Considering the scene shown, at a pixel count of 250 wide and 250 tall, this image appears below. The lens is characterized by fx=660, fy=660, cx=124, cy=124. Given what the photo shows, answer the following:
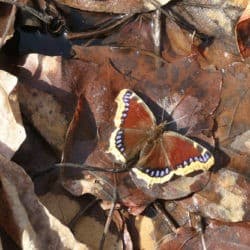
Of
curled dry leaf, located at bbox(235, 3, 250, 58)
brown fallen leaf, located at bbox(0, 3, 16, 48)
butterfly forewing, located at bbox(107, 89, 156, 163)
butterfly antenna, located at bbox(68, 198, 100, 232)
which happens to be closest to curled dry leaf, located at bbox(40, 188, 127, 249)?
butterfly antenna, located at bbox(68, 198, 100, 232)

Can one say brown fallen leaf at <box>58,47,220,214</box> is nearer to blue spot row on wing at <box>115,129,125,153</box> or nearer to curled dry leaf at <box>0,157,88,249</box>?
blue spot row on wing at <box>115,129,125,153</box>

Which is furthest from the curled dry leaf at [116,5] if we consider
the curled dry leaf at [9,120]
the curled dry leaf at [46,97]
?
the curled dry leaf at [9,120]

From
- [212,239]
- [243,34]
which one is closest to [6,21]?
[243,34]

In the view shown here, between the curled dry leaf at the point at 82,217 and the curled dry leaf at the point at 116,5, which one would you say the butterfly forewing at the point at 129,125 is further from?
the curled dry leaf at the point at 116,5

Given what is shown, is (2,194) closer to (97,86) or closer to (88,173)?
(88,173)

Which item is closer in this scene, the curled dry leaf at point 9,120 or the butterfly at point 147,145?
the curled dry leaf at point 9,120
